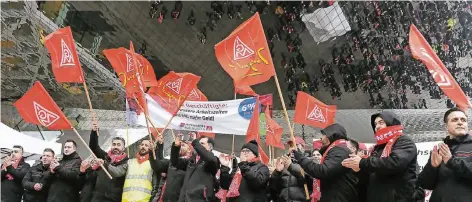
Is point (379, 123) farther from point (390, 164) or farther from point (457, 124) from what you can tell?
point (457, 124)

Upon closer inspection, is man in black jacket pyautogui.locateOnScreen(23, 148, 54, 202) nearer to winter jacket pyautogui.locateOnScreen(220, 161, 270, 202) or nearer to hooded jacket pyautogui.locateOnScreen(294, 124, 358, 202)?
winter jacket pyautogui.locateOnScreen(220, 161, 270, 202)

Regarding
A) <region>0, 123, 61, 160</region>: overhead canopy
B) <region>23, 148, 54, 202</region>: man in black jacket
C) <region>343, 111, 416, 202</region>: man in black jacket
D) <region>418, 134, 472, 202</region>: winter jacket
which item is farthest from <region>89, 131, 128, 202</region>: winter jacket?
<region>418, 134, 472, 202</region>: winter jacket

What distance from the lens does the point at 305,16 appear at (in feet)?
42.0

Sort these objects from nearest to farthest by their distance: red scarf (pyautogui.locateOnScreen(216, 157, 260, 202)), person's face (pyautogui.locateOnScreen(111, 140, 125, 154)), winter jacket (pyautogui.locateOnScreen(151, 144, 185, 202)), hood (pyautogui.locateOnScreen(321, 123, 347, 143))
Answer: hood (pyautogui.locateOnScreen(321, 123, 347, 143))
red scarf (pyautogui.locateOnScreen(216, 157, 260, 202))
winter jacket (pyautogui.locateOnScreen(151, 144, 185, 202))
person's face (pyautogui.locateOnScreen(111, 140, 125, 154))

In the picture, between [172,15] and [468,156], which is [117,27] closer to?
[172,15]

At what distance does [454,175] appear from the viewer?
120 inches

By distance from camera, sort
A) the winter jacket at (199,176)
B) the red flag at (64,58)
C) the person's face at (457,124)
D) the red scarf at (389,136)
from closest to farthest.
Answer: the person's face at (457,124), the red scarf at (389,136), the winter jacket at (199,176), the red flag at (64,58)

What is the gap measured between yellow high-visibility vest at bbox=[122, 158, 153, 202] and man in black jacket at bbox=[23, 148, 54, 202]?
1.13 meters

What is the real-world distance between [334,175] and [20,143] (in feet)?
20.9

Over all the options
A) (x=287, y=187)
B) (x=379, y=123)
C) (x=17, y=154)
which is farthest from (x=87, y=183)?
(x=379, y=123)

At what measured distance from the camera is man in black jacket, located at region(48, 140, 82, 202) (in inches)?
205

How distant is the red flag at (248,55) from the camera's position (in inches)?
178

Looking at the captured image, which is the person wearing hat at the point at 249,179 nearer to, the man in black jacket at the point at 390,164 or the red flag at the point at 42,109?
the man in black jacket at the point at 390,164

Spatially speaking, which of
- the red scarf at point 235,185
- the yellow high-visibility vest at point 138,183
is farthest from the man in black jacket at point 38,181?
the red scarf at point 235,185
